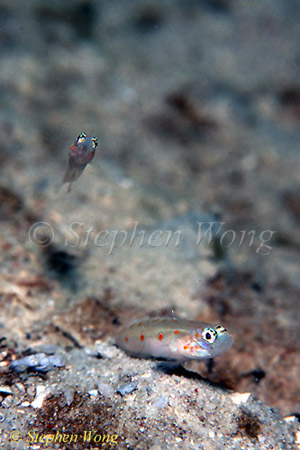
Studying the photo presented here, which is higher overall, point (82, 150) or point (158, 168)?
point (158, 168)

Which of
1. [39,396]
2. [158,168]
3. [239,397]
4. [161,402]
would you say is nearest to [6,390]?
[39,396]

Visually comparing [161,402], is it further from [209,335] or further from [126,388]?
[209,335]

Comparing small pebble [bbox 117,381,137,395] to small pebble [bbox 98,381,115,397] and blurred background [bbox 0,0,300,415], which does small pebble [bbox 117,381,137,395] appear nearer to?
small pebble [bbox 98,381,115,397]

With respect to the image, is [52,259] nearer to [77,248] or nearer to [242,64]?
[77,248]

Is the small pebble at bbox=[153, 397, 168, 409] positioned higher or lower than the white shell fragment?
lower

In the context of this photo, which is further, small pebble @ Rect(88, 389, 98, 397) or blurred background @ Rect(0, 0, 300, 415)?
blurred background @ Rect(0, 0, 300, 415)

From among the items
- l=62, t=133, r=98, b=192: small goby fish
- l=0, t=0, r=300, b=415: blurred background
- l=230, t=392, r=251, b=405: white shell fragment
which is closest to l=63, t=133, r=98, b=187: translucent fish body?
l=62, t=133, r=98, b=192: small goby fish
